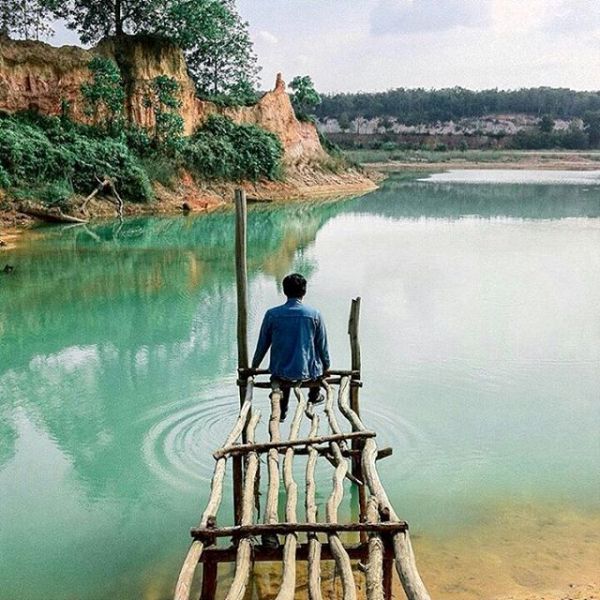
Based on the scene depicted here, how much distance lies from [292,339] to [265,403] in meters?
2.48

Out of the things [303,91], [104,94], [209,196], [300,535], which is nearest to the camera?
[300,535]

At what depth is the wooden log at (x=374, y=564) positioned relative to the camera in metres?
2.64

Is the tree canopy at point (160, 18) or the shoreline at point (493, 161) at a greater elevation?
the tree canopy at point (160, 18)

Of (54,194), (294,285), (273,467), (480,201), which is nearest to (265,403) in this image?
(294,285)

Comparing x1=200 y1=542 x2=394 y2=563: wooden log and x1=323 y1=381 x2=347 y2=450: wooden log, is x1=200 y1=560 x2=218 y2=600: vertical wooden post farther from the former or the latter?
x1=323 y1=381 x2=347 y2=450: wooden log

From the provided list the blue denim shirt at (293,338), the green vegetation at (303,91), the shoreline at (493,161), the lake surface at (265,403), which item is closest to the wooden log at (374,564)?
the lake surface at (265,403)

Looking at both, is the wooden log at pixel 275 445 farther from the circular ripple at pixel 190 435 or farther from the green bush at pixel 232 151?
the green bush at pixel 232 151

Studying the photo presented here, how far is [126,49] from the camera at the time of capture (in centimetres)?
2772

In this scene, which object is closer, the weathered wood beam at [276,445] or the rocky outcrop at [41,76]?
the weathered wood beam at [276,445]

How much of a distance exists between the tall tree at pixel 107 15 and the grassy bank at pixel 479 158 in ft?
115

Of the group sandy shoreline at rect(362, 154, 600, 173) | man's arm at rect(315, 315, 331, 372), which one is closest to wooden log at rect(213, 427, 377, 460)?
man's arm at rect(315, 315, 331, 372)

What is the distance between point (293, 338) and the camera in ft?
16.4

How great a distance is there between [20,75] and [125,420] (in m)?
21.1

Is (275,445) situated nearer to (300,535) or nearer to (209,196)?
(300,535)
